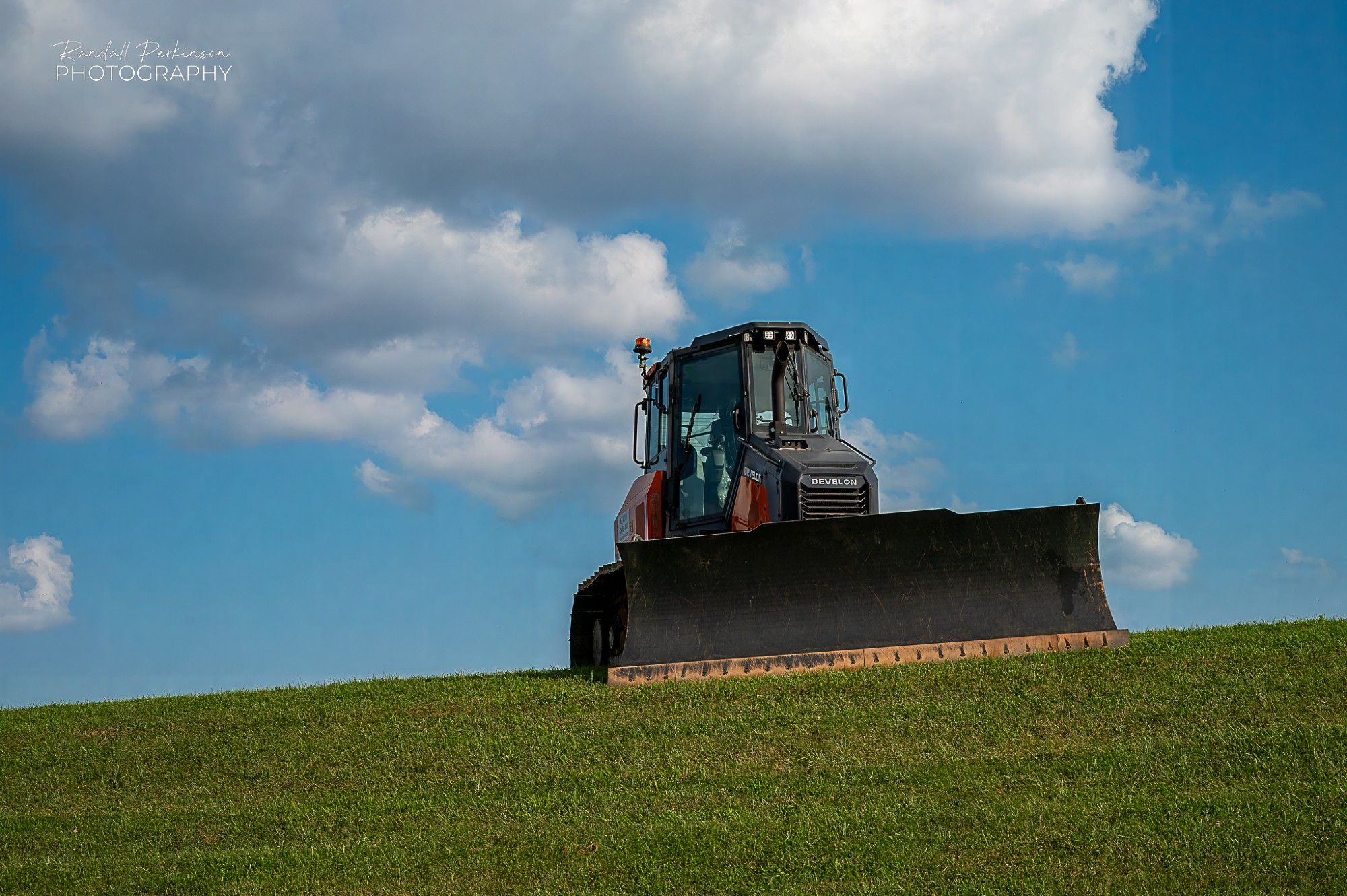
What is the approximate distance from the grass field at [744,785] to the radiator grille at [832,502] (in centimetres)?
142

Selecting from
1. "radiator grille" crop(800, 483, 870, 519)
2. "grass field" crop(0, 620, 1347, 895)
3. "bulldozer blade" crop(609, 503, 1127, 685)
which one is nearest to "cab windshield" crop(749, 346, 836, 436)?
"radiator grille" crop(800, 483, 870, 519)

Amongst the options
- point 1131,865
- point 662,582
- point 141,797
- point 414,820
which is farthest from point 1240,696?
point 141,797

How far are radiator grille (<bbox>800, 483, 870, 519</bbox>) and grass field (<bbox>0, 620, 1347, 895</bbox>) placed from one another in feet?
4.66

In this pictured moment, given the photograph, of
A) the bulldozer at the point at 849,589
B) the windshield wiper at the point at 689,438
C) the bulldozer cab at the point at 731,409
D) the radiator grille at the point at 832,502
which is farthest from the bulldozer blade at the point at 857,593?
the windshield wiper at the point at 689,438

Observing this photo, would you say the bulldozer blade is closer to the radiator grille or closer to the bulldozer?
the bulldozer

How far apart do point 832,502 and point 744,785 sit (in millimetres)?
3476

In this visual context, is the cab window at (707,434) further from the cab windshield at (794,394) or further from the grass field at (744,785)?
the grass field at (744,785)

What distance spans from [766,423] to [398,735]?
13.7 ft

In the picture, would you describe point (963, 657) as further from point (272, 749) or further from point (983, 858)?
point (272, 749)

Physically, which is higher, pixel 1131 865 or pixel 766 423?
pixel 766 423

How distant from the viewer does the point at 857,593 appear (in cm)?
990

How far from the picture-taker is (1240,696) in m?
8.70

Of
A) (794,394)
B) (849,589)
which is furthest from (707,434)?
(849,589)

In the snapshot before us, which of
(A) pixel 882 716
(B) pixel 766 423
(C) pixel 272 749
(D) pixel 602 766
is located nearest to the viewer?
(D) pixel 602 766
